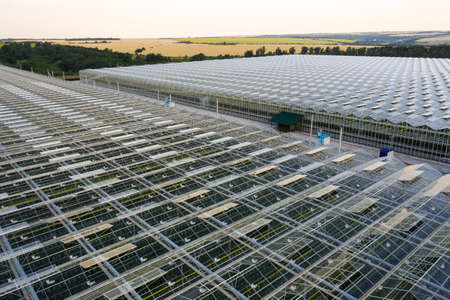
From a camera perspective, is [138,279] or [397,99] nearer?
[138,279]

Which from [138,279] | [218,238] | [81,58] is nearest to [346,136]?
[218,238]

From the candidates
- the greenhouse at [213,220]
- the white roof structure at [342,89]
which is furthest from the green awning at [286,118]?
the greenhouse at [213,220]

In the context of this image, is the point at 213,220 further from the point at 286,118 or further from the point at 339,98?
the point at 339,98

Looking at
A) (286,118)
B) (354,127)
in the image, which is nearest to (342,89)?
(286,118)

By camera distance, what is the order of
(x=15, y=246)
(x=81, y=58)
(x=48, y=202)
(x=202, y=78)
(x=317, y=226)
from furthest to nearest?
(x=81, y=58)
(x=202, y=78)
(x=48, y=202)
(x=317, y=226)
(x=15, y=246)

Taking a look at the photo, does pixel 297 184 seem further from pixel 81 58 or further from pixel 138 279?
pixel 81 58

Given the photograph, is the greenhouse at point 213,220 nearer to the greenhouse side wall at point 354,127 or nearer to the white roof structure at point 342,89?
the greenhouse side wall at point 354,127
